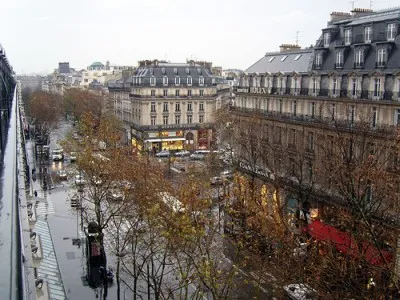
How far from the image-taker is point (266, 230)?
21.9 metres

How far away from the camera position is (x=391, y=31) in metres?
27.7

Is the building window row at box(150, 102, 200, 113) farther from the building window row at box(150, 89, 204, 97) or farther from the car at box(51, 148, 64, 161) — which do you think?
the car at box(51, 148, 64, 161)

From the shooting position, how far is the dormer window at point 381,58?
27438 mm

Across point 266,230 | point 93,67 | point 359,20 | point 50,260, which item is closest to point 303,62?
point 359,20

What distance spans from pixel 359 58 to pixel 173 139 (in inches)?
1536

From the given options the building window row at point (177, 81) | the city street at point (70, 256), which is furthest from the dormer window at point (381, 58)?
the building window row at point (177, 81)

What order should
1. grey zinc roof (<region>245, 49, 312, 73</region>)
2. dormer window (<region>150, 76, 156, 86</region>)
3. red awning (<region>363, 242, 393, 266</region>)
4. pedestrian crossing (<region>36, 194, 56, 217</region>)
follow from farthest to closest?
dormer window (<region>150, 76, 156, 86</region>)
pedestrian crossing (<region>36, 194, 56, 217</region>)
grey zinc roof (<region>245, 49, 312, 73</region>)
red awning (<region>363, 242, 393, 266</region>)

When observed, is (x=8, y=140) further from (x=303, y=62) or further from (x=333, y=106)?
(x=303, y=62)

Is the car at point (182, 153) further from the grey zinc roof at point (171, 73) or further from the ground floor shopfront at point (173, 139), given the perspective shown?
the grey zinc roof at point (171, 73)

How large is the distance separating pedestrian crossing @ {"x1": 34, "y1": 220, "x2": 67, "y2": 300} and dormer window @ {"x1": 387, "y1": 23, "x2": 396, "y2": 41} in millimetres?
24061

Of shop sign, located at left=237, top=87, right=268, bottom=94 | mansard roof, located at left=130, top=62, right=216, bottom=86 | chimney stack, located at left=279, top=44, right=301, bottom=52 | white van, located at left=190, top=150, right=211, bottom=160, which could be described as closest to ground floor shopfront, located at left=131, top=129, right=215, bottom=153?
white van, located at left=190, top=150, right=211, bottom=160

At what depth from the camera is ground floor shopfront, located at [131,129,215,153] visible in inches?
2516

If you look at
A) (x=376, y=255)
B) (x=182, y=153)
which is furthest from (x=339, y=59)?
(x=182, y=153)

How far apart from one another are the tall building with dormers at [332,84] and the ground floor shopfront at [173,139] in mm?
23637
